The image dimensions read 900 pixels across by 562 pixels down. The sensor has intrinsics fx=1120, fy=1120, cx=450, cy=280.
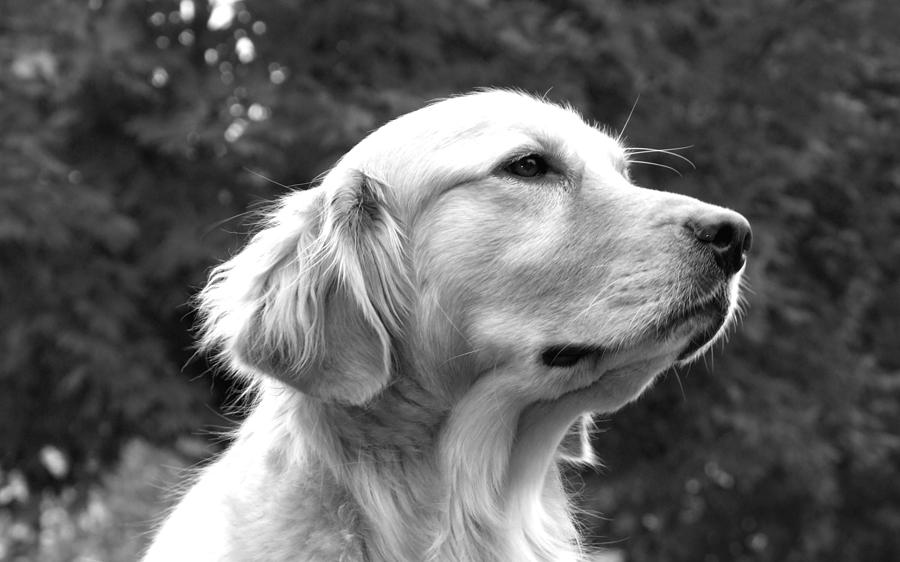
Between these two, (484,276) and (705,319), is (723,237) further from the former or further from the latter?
(484,276)

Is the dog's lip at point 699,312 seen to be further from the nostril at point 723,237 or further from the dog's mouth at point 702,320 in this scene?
the nostril at point 723,237

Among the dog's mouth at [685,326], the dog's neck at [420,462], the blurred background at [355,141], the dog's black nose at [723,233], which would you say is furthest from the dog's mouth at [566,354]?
the blurred background at [355,141]

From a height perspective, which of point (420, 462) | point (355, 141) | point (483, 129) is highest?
point (483, 129)

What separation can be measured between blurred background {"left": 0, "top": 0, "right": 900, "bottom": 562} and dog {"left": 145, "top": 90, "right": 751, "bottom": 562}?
2301 millimetres

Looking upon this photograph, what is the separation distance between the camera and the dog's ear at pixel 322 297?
3.10 m

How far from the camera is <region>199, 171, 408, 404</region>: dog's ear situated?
3.10 metres

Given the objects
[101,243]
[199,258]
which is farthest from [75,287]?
[199,258]

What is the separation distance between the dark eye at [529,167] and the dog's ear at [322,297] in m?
0.40

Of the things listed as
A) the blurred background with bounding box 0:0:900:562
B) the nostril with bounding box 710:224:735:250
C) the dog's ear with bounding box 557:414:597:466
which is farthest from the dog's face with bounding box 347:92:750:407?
the blurred background with bounding box 0:0:900:562

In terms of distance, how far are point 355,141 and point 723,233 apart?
10.9ft

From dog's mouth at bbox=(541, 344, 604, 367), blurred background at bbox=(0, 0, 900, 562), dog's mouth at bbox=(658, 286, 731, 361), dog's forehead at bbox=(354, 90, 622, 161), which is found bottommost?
blurred background at bbox=(0, 0, 900, 562)

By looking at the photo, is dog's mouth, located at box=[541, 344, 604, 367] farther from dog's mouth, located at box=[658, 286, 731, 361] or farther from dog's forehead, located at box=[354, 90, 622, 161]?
dog's forehead, located at box=[354, 90, 622, 161]

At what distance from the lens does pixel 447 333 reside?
329 centimetres

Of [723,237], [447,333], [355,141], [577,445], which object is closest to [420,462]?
[447,333]
